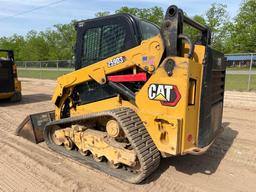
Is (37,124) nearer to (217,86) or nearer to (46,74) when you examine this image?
(217,86)

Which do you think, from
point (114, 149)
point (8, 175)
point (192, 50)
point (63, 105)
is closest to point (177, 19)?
point (192, 50)

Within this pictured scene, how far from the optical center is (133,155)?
382 cm

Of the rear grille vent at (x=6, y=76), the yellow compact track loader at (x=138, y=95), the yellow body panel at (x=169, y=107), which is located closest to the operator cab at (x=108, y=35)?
the yellow compact track loader at (x=138, y=95)

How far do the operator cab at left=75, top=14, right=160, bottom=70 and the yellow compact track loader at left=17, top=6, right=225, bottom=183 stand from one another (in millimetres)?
15

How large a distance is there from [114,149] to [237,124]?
4495 mm

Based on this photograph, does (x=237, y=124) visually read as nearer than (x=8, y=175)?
No

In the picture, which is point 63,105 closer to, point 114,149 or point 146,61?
point 114,149

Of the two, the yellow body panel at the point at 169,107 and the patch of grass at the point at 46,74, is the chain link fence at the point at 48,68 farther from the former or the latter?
the yellow body panel at the point at 169,107

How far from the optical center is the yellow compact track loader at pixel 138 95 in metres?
3.53

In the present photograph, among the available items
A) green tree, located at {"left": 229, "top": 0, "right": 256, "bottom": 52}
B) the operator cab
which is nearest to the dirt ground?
the operator cab

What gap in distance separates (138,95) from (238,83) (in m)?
12.5

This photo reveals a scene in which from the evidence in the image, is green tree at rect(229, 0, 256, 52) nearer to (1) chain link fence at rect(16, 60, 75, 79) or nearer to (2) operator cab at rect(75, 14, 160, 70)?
(1) chain link fence at rect(16, 60, 75, 79)

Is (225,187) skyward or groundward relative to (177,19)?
groundward

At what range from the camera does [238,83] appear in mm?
14914
